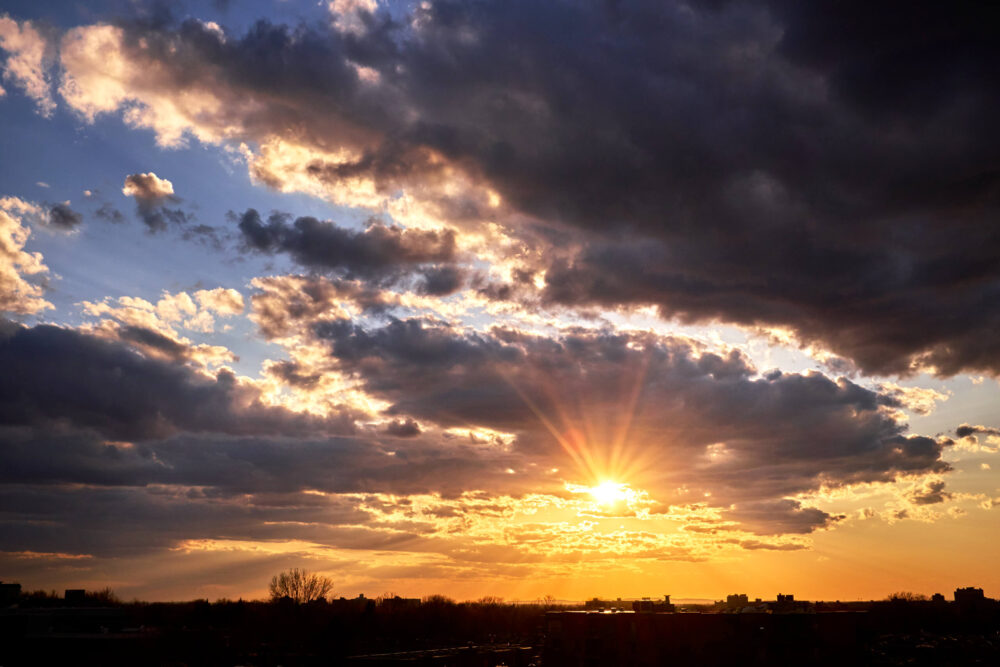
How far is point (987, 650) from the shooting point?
644 feet

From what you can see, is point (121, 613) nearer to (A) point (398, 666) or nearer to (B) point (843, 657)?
(A) point (398, 666)

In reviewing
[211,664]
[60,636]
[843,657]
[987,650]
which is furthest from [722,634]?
[60,636]

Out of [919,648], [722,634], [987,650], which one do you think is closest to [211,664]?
[722,634]

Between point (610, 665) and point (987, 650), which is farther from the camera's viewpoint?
point (987, 650)

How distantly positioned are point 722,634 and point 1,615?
129876 mm

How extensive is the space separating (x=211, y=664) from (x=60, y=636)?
3919cm

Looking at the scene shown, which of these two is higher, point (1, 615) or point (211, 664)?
point (1, 615)

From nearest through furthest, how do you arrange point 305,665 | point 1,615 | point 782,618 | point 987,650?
point 1,615 → point 782,618 → point 305,665 → point 987,650

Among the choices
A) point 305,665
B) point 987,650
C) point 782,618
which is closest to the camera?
point 782,618

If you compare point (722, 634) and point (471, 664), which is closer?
point (722, 634)

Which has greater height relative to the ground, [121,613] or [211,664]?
[121,613]

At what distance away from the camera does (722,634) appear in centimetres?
15000

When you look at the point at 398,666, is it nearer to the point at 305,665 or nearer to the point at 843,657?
the point at 305,665

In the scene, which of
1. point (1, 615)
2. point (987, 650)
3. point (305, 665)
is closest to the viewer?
point (1, 615)
